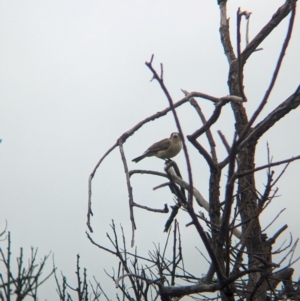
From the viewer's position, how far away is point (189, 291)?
2.62 m

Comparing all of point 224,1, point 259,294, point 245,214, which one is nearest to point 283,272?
point 259,294

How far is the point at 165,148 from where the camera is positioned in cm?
1266

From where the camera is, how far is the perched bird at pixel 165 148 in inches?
496

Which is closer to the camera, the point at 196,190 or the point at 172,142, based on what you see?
Answer: the point at 196,190

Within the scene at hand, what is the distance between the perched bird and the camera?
12.6 meters

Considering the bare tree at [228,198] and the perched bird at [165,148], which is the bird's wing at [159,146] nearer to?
the perched bird at [165,148]

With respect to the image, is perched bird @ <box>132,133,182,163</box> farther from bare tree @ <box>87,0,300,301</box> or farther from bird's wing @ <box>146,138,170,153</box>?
bare tree @ <box>87,0,300,301</box>

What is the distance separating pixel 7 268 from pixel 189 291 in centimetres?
392

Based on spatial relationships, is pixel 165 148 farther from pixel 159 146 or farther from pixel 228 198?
pixel 228 198

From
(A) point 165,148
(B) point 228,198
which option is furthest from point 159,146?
(B) point 228,198

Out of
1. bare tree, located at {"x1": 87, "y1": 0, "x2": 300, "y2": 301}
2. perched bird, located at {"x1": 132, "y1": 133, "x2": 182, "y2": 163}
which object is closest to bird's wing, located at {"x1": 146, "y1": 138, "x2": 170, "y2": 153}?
perched bird, located at {"x1": 132, "y1": 133, "x2": 182, "y2": 163}

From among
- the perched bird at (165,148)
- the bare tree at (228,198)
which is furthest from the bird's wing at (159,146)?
the bare tree at (228,198)

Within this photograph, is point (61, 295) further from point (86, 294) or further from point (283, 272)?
point (283, 272)

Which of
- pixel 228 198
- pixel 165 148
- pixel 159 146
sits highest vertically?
pixel 159 146
